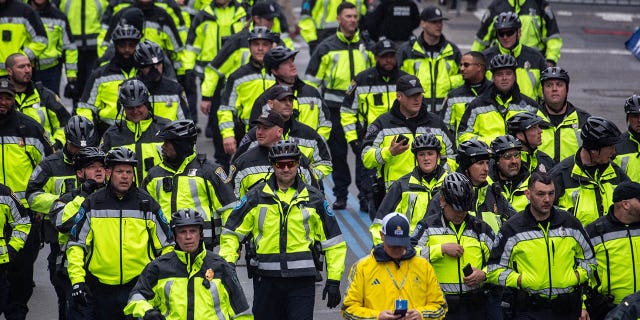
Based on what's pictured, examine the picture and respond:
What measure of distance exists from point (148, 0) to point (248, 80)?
3306 mm

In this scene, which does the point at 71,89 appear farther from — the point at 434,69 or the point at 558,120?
the point at 558,120

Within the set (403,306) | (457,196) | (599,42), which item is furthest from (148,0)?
(599,42)

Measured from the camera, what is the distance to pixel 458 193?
1190 centimetres

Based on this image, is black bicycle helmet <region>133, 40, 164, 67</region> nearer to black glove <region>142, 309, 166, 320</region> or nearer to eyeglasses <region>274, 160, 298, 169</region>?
eyeglasses <region>274, 160, 298, 169</region>

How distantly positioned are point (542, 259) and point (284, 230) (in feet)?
7.40

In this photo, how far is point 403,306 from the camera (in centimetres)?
1058

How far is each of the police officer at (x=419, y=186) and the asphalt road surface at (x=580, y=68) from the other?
223 centimetres

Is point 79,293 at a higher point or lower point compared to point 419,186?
lower

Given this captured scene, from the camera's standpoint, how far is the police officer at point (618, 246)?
40.0ft

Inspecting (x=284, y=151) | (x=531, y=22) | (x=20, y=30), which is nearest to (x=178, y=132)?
(x=284, y=151)

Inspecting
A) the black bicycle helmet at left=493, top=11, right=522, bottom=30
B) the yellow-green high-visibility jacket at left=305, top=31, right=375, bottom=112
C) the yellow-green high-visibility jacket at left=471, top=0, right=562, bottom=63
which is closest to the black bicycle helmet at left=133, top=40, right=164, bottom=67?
the yellow-green high-visibility jacket at left=305, top=31, right=375, bottom=112

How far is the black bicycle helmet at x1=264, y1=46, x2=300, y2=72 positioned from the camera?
15.9 metres

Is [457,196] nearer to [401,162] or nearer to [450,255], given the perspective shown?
[450,255]

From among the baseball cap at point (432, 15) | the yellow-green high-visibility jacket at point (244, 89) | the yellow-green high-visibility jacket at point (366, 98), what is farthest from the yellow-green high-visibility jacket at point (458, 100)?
the yellow-green high-visibility jacket at point (244, 89)
